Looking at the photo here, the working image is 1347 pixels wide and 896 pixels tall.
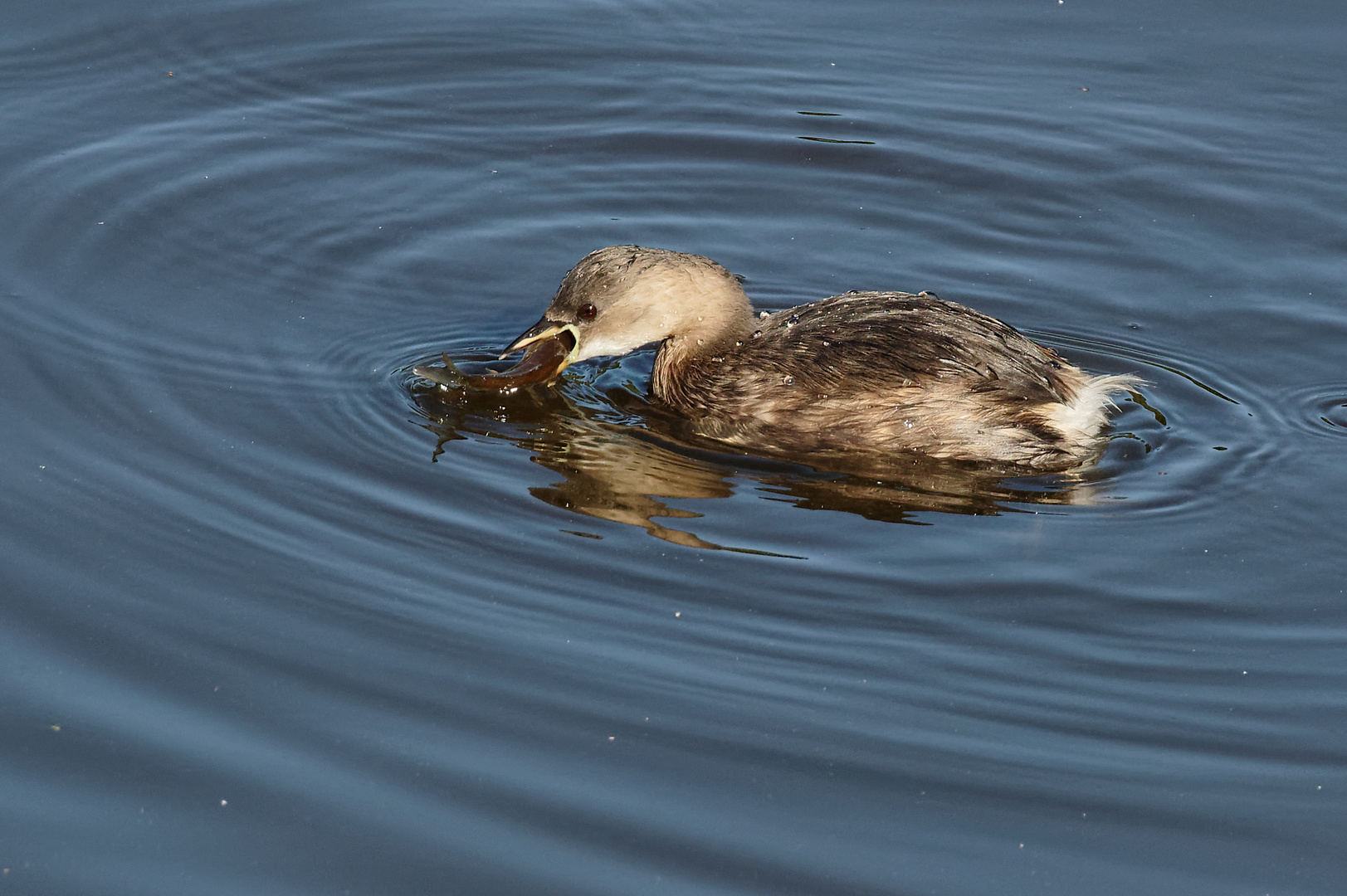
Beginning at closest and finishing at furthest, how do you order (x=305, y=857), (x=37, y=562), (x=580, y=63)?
(x=305, y=857), (x=37, y=562), (x=580, y=63)

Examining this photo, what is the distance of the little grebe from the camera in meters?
6.15

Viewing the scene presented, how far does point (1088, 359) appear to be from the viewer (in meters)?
7.00

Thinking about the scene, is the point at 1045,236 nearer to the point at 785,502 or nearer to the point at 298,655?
the point at 785,502

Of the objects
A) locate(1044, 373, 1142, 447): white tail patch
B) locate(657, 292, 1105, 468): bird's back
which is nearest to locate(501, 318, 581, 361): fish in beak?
locate(657, 292, 1105, 468): bird's back

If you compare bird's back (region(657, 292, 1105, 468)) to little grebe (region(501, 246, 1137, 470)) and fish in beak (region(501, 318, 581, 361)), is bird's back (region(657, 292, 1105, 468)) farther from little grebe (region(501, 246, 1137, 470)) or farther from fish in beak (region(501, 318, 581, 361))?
fish in beak (region(501, 318, 581, 361))

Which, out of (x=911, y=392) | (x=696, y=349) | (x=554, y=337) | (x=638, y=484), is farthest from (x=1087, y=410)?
(x=554, y=337)

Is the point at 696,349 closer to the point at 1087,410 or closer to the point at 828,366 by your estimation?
the point at 828,366

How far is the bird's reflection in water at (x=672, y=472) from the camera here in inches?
233

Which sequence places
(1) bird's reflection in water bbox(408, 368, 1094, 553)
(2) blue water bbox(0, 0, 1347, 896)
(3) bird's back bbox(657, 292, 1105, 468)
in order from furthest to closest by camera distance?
(3) bird's back bbox(657, 292, 1105, 468) < (1) bird's reflection in water bbox(408, 368, 1094, 553) < (2) blue water bbox(0, 0, 1347, 896)

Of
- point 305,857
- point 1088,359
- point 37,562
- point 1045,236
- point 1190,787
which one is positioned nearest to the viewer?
point 305,857

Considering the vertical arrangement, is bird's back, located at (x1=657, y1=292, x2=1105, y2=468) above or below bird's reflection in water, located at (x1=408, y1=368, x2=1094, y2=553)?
above

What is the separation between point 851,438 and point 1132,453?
3.53ft

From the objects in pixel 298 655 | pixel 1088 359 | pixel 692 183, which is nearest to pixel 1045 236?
pixel 1088 359

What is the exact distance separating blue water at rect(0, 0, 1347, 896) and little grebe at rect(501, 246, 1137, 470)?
0.56 feet
